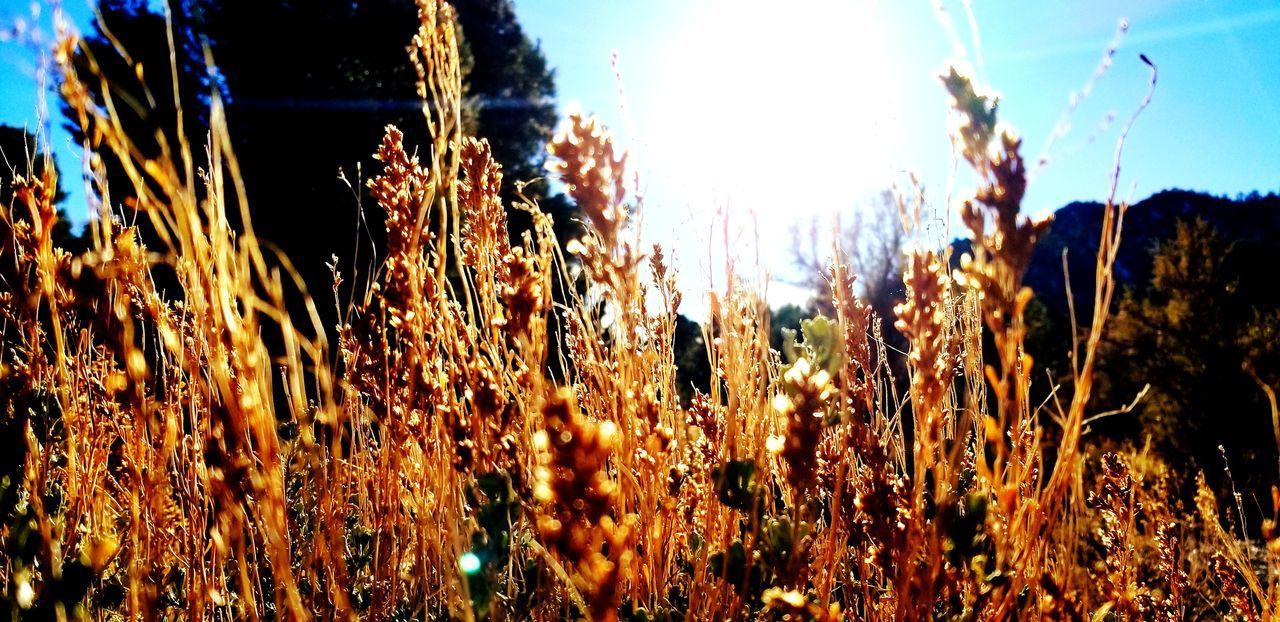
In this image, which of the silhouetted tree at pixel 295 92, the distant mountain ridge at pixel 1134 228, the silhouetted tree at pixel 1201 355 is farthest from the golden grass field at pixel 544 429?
the distant mountain ridge at pixel 1134 228

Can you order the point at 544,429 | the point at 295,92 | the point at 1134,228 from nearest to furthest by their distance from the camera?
the point at 544,429 → the point at 295,92 → the point at 1134,228

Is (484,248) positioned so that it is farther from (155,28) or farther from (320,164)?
(155,28)

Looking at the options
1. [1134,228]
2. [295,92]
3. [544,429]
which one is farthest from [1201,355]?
[1134,228]

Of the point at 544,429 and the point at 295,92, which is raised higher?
the point at 295,92

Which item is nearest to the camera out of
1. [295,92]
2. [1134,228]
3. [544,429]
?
[544,429]

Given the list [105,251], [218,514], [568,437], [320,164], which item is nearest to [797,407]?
[568,437]

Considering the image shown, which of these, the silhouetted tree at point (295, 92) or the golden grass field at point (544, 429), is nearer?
the golden grass field at point (544, 429)

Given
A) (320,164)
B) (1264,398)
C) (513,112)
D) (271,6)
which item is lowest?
(1264,398)

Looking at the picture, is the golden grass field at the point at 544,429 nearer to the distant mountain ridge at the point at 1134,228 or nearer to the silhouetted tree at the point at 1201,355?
the silhouetted tree at the point at 1201,355

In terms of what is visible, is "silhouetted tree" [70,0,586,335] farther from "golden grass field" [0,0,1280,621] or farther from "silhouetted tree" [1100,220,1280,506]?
"silhouetted tree" [1100,220,1280,506]

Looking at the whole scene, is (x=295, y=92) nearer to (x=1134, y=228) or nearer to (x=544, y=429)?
(x=544, y=429)

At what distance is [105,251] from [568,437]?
2.17ft

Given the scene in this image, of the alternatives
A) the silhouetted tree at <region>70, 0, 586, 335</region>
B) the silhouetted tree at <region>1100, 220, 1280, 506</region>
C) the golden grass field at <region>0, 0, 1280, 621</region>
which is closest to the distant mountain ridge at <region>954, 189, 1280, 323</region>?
the silhouetted tree at <region>1100, 220, 1280, 506</region>

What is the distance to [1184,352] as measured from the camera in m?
10.7
